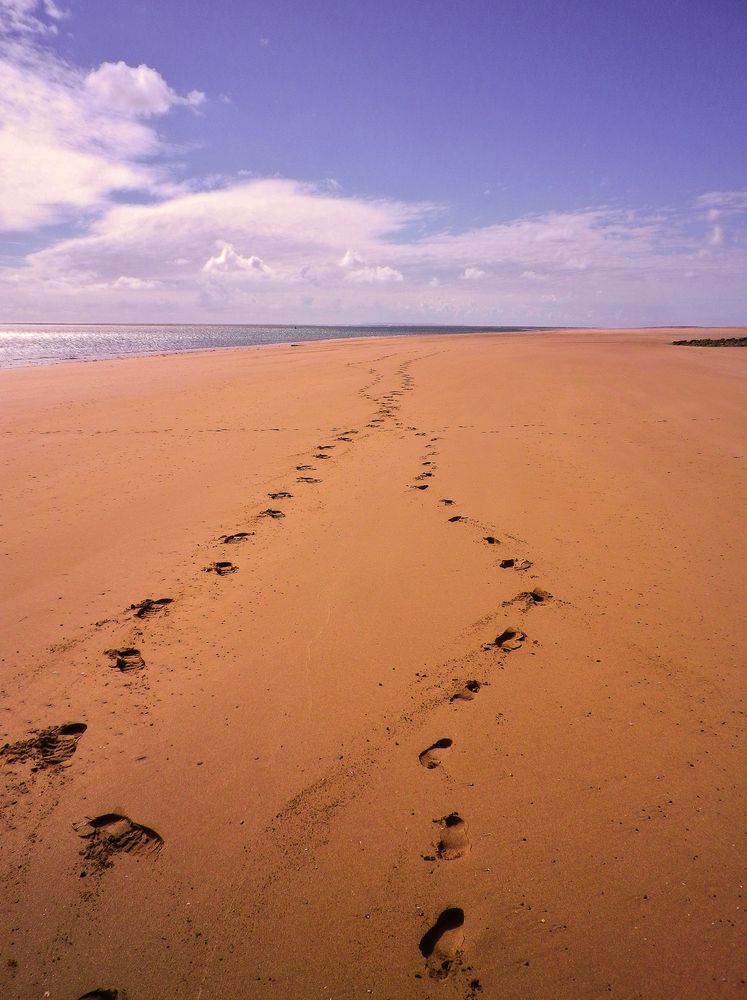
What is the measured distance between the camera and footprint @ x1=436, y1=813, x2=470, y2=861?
192 cm

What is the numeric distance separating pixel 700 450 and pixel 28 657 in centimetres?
718

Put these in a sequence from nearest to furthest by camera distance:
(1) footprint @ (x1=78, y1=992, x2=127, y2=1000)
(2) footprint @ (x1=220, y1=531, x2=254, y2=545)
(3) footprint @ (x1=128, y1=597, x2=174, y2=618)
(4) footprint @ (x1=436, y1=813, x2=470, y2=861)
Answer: (1) footprint @ (x1=78, y1=992, x2=127, y2=1000) → (4) footprint @ (x1=436, y1=813, x2=470, y2=861) → (3) footprint @ (x1=128, y1=597, x2=174, y2=618) → (2) footprint @ (x1=220, y1=531, x2=254, y2=545)

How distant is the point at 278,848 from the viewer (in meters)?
1.96

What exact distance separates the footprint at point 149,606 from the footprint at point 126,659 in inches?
14.2

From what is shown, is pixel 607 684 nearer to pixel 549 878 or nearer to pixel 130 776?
pixel 549 878

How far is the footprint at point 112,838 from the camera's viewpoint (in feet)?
6.39

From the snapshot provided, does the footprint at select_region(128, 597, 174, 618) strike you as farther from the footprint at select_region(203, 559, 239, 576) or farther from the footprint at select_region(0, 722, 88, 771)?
the footprint at select_region(0, 722, 88, 771)

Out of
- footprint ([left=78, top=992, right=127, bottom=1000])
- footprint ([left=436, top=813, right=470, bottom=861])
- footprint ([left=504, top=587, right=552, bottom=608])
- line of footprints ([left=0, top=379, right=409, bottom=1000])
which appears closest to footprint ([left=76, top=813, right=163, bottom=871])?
line of footprints ([left=0, top=379, right=409, bottom=1000])

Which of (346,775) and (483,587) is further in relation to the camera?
(483,587)

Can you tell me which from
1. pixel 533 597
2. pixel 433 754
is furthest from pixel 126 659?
pixel 533 597

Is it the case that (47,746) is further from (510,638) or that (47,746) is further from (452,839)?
(510,638)

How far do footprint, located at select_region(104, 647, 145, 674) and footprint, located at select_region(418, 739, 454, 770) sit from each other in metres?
1.61

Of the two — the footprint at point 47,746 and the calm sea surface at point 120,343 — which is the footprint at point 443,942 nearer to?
the footprint at point 47,746

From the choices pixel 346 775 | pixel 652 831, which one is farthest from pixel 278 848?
pixel 652 831
